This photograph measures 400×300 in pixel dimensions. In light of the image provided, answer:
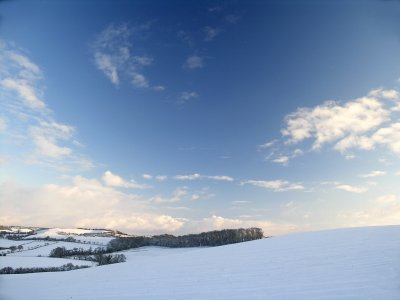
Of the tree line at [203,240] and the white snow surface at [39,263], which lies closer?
the white snow surface at [39,263]


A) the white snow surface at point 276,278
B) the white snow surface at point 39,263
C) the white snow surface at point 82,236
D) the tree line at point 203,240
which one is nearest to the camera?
the white snow surface at point 276,278

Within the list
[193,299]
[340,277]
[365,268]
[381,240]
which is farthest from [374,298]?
[381,240]

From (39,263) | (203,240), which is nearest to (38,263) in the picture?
(39,263)

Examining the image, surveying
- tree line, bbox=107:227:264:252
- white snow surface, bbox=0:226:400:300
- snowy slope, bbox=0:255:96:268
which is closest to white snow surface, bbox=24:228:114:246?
tree line, bbox=107:227:264:252

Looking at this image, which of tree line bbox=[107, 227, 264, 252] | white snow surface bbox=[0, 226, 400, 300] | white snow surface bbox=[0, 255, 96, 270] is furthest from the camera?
tree line bbox=[107, 227, 264, 252]

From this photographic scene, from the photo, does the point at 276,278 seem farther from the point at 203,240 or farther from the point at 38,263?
the point at 203,240

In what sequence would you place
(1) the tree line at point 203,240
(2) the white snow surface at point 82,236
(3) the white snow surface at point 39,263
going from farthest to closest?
(2) the white snow surface at point 82,236 < (1) the tree line at point 203,240 < (3) the white snow surface at point 39,263

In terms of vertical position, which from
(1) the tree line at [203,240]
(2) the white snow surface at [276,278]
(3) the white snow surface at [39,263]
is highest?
(1) the tree line at [203,240]

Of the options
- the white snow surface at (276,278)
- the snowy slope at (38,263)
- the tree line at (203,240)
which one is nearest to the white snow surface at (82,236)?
the tree line at (203,240)

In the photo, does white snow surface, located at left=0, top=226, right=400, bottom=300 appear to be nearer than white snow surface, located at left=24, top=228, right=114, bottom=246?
Yes

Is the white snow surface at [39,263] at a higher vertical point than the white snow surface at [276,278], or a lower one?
higher

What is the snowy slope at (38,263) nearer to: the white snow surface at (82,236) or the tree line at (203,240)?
the tree line at (203,240)

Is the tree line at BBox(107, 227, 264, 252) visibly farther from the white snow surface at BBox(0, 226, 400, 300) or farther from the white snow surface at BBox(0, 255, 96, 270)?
the white snow surface at BBox(0, 226, 400, 300)

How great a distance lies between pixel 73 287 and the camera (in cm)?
2497
